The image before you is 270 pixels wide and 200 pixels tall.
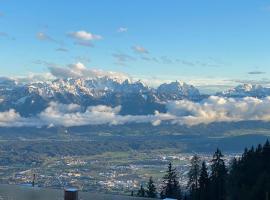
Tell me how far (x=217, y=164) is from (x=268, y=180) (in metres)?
30.8

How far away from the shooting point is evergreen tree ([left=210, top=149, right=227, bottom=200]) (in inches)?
2982

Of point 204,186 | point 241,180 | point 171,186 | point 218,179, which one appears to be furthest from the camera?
point 171,186

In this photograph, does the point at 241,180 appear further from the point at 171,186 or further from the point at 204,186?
the point at 171,186

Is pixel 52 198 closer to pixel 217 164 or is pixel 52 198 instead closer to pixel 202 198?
pixel 202 198

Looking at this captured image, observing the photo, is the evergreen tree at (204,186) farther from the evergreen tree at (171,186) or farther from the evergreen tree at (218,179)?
the evergreen tree at (171,186)

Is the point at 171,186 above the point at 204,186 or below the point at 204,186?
below

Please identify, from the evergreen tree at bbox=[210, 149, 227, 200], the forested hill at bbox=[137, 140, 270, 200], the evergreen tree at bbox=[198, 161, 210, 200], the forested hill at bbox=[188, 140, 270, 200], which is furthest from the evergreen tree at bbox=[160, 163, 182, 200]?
the evergreen tree at bbox=[198, 161, 210, 200]

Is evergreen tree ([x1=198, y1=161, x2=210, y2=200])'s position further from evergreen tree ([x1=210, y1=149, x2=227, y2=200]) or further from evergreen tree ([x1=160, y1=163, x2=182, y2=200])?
evergreen tree ([x1=160, y1=163, x2=182, y2=200])

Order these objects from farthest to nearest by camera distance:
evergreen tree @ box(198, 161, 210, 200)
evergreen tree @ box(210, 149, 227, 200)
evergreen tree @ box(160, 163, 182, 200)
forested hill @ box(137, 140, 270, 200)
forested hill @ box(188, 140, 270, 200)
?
evergreen tree @ box(160, 163, 182, 200), evergreen tree @ box(198, 161, 210, 200), evergreen tree @ box(210, 149, 227, 200), forested hill @ box(137, 140, 270, 200), forested hill @ box(188, 140, 270, 200)

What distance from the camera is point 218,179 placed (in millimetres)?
79750

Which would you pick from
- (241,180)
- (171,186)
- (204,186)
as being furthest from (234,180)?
(171,186)

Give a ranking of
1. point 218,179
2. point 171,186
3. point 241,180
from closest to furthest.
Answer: point 241,180 → point 218,179 → point 171,186

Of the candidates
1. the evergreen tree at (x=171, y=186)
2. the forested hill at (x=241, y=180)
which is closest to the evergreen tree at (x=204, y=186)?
the forested hill at (x=241, y=180)

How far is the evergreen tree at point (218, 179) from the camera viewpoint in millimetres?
75750
